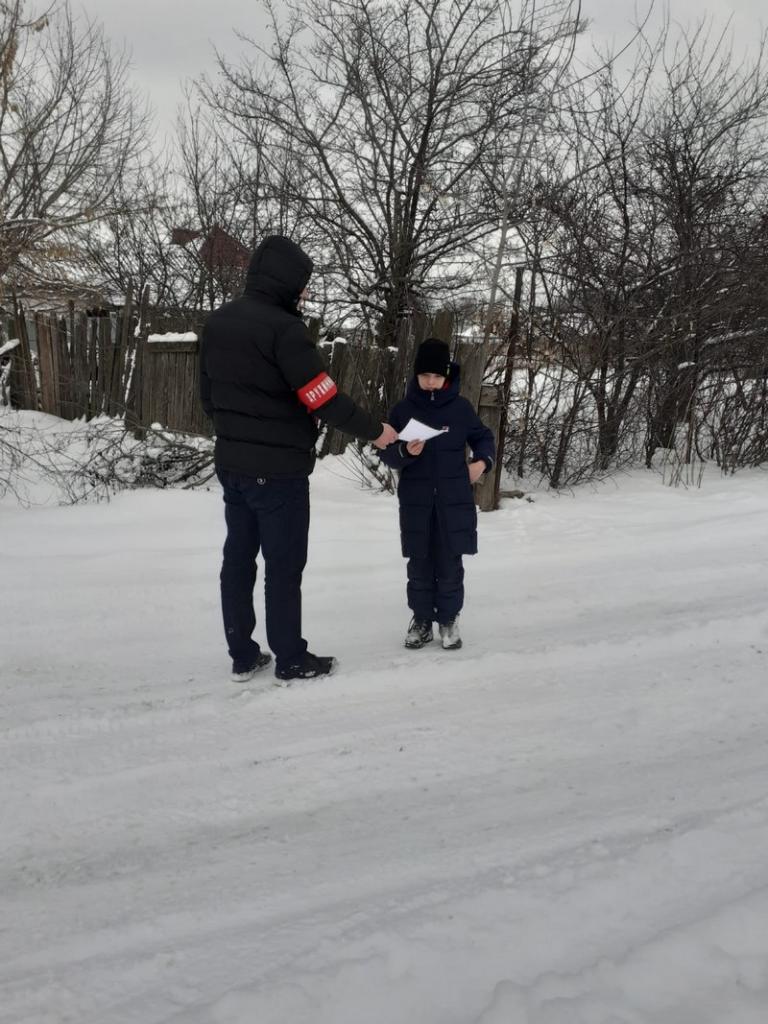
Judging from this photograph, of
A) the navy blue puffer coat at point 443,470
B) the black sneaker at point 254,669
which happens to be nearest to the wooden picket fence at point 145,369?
the navy blue puffer coat at point 443,470

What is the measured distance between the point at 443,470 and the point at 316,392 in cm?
92

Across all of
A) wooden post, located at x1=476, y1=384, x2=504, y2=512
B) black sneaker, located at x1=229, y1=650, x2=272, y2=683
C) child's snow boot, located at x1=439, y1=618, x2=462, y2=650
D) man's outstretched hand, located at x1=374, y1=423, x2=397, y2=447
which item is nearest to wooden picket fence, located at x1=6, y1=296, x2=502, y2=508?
wooden post, located at x1=476, y1=384, x2=504, y2=512

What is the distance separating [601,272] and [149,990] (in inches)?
269

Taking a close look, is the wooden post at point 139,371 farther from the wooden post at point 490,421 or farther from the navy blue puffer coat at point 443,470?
the navy blue puffer coat at point 443,470

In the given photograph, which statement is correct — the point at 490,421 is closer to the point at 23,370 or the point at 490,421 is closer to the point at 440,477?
the point at 440,477

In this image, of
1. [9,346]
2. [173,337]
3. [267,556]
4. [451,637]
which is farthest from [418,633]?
[9,346]

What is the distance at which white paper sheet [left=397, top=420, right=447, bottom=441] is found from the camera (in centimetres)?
370

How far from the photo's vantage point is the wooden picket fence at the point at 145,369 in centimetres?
703

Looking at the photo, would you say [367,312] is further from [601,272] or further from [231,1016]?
[231,1016]

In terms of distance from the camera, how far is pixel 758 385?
7.76 metres

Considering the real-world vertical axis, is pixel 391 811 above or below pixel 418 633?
below

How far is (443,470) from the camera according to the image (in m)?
3.86

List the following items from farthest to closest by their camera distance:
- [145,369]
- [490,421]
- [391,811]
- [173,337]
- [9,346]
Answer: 1. [9,346]
2. [145,369]
3. [173,337]
4. [490,421]
5. [391,811]

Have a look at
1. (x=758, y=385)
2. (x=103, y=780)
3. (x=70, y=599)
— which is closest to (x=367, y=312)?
(x=758, y=385)
